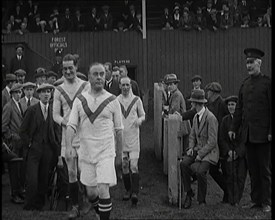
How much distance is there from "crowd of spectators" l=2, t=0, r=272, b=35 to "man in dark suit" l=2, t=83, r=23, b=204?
1150cm

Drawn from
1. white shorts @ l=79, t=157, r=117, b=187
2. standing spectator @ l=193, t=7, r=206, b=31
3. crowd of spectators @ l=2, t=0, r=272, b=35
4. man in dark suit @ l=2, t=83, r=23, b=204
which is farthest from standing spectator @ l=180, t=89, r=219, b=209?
standing spectator @ l=193, t=7, r=206, b=31

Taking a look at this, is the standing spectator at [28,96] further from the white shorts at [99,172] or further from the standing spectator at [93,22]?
the standing spectator at [93,22]

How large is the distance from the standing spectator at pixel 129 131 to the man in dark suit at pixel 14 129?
1724 mm

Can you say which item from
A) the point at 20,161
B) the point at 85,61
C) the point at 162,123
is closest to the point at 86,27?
the point at 85,61

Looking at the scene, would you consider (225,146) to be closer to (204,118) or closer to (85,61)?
(204,118)

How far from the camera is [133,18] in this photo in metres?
21.9

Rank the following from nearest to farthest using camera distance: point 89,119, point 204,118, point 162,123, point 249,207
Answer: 1. point 89,119
2. point 249,207
3. point 204,118
4. point 162,123

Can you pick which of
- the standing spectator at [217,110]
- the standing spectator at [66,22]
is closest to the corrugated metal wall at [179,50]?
the standing spectator at [66,22]

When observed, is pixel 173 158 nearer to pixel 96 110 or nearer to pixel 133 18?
pixel 96 110

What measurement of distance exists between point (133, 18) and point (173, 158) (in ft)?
42.1

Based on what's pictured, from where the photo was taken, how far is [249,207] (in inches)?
340

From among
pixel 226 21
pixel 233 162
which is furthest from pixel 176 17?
pixel 233 162

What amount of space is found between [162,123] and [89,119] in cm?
493

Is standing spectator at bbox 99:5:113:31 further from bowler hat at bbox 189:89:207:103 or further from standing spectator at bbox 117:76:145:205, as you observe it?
bowler hat at bbox 189:89:207:103
